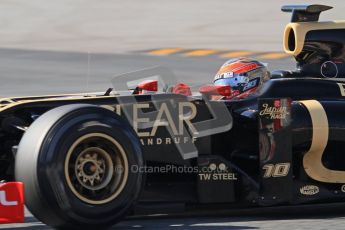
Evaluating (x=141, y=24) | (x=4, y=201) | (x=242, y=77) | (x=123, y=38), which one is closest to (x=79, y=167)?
(x=4, y=201)

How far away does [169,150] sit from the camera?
6.15 metres

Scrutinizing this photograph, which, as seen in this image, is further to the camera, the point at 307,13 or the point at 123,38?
the point at 123,38

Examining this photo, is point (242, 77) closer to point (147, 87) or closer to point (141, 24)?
point (147, 87)

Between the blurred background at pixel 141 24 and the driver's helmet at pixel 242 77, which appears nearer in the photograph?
the driver's helmet at pixel 242 77

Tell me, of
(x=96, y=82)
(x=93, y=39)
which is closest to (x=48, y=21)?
(x=93, y=39)

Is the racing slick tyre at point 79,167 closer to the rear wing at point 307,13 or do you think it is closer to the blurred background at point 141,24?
the rear wing at point 307,13

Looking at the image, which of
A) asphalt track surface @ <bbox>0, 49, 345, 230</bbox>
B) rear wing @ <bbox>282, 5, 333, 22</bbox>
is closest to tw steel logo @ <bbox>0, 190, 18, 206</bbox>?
rear wing @ <bbox>282, 5, 333, 22</bbox>

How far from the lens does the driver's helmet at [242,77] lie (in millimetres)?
7020

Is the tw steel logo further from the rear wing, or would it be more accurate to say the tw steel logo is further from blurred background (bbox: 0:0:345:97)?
blurred background (bbox: 0:0:345:97)

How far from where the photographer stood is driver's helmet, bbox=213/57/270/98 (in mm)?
7020

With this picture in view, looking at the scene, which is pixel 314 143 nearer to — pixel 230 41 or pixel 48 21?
pixel 230 41

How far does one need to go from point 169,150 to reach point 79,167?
0.94m

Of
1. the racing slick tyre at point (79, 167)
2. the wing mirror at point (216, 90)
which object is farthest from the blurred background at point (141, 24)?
the racing slick tyre at point (79, 167)

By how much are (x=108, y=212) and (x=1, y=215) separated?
24.7 inches
